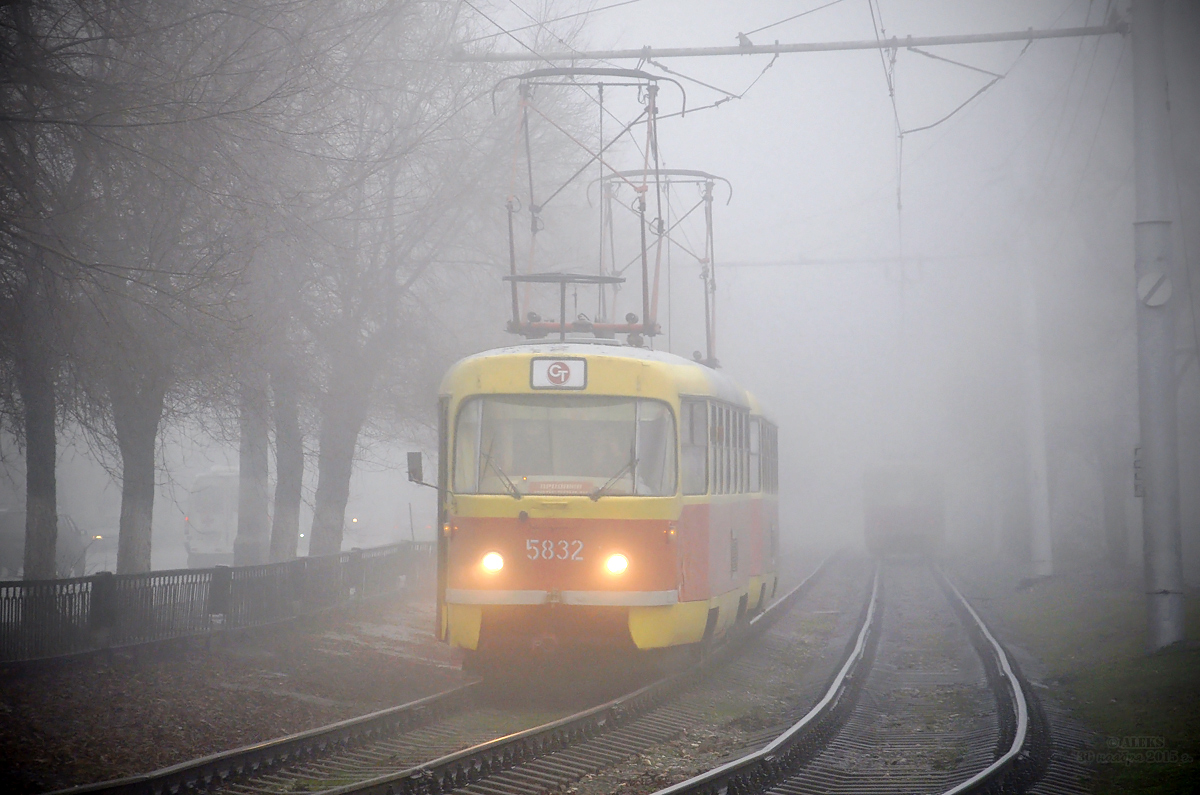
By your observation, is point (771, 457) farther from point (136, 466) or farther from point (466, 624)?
point (136, 466)

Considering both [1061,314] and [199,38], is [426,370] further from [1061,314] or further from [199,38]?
[1061,314]

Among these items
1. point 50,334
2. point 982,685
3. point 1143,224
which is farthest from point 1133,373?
point 50,334

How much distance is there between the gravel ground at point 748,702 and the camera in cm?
907

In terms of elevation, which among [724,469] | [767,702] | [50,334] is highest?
[50,334]

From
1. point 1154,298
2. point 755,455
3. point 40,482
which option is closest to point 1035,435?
point 755,455

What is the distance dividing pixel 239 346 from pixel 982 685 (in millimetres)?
9789

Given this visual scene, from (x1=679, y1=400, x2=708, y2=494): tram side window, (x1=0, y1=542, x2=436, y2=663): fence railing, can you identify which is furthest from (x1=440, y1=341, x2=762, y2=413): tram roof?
(x1=0, y1=542, x2=436, y2=663): fence railing

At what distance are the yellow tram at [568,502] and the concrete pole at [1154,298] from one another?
574 centimetres

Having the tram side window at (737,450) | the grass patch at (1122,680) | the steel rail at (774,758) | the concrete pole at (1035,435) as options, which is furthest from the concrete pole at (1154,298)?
the concrete pole at (1035,435)

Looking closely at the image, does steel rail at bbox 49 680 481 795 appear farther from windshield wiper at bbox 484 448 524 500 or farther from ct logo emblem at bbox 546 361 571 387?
ct logo emblem at bbox 546 361 571 387

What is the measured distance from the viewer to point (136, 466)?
17203 mm

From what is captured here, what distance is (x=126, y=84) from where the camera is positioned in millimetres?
12117

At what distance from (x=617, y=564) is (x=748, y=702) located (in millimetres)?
2433

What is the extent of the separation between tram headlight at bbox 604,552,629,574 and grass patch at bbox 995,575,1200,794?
4371 millimetres
